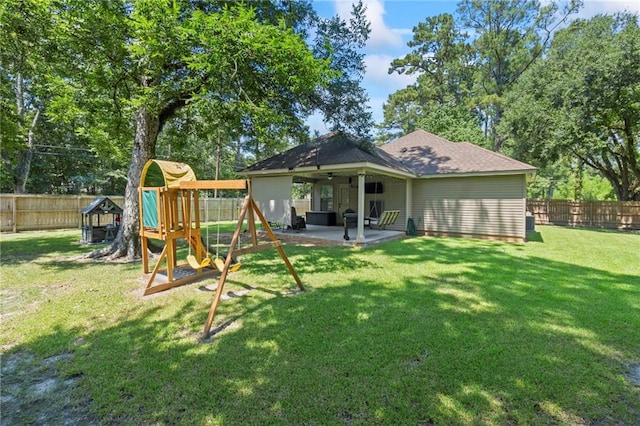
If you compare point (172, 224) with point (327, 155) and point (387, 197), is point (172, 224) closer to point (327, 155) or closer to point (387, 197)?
point (327, 155)

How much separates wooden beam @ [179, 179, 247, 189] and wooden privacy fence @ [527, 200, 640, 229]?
20.7 m

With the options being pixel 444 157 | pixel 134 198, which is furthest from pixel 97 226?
pixel 444 157

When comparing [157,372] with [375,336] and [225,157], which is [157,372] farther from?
[225,157]

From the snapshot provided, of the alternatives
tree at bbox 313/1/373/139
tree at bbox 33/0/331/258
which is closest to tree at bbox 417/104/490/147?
tree at bbox 313/1/373/139

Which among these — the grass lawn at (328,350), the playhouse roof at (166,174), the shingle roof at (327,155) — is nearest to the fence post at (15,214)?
the grass lawn at (328,350)

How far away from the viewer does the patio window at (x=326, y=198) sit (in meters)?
15.4

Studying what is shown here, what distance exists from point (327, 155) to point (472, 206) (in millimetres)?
5746

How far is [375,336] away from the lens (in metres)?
3.34

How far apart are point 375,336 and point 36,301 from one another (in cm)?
474

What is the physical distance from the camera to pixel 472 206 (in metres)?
11.4

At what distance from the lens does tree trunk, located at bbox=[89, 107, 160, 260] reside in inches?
288

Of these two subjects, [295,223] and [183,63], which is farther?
[295,223]

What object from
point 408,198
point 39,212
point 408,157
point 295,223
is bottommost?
point 295,223

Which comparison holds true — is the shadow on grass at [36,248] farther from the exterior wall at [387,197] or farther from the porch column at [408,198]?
the porch column at [408,198]
